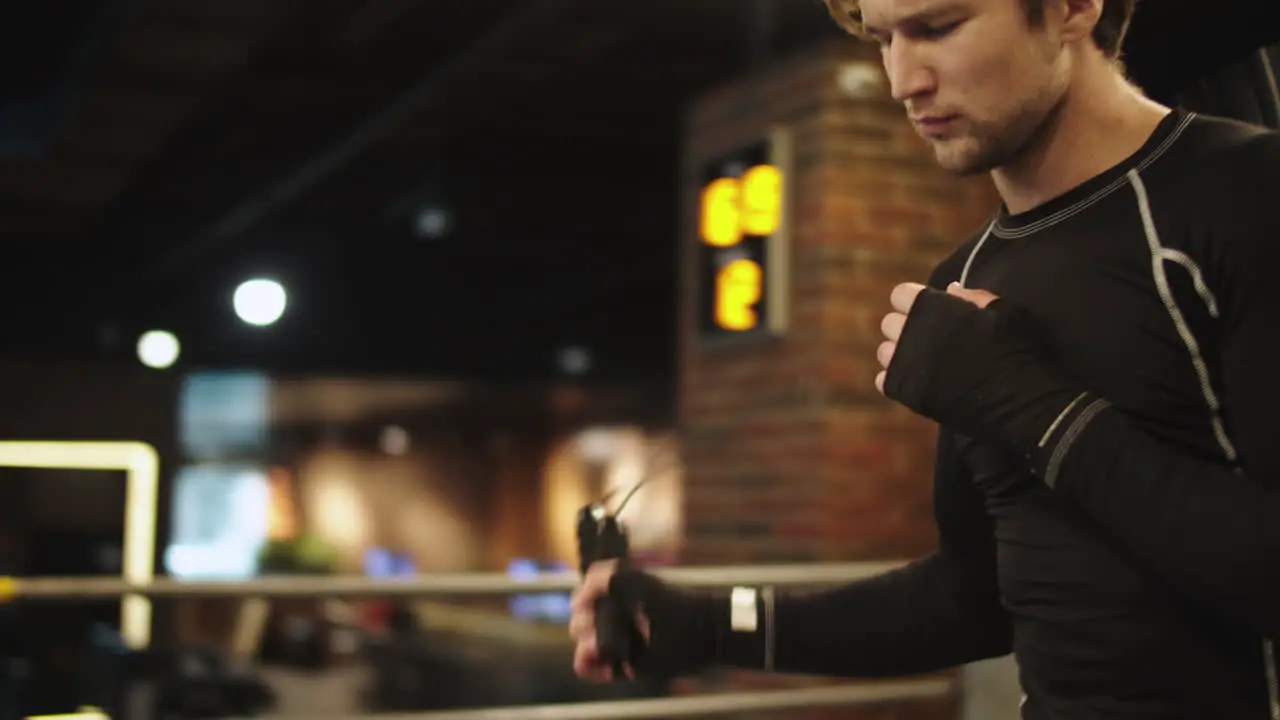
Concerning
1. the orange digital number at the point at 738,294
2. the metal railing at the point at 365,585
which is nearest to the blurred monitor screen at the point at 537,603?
the orange digital number at the point at 738,294

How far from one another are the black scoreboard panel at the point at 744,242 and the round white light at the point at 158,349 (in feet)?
24.4

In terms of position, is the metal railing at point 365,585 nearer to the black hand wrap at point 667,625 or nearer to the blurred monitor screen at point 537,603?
the black hand wrap at point 667,625

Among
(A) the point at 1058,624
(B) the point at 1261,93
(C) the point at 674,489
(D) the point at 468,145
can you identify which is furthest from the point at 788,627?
(C) the point at 674,489

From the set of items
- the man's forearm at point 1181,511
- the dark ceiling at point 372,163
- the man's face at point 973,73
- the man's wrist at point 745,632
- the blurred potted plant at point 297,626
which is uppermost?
the dark ceiling at point 372,163

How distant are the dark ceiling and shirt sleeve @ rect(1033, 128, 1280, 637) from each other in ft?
1.86

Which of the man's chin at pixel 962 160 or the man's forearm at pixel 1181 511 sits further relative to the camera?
the man's chin at pixel 962 160

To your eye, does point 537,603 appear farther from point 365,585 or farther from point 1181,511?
point 1181,511

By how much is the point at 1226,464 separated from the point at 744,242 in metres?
2.93

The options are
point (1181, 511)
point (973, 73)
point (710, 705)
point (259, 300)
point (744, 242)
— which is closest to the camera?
point (1181, 511)

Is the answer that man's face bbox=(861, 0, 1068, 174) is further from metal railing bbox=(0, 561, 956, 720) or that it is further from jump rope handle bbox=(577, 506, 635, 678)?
metal railing bbox=(0, 561, 956, 720)

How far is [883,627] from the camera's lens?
43.3 inches

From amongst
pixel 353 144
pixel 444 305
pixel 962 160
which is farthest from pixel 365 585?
pixel 444 305

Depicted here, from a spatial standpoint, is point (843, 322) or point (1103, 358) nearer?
point (1103, 358)

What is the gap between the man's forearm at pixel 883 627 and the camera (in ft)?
3.58
